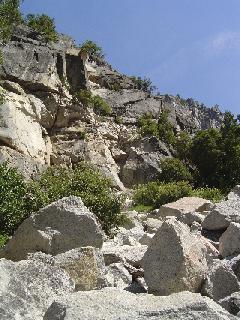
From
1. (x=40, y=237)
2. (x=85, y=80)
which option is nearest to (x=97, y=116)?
(x=85, y=80)

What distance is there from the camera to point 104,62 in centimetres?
7694

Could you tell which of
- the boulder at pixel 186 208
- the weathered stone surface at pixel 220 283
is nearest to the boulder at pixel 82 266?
the weathered stone surface at pixel 220 283

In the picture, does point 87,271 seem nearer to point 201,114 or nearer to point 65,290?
point 65,290

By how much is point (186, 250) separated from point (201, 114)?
169508mm

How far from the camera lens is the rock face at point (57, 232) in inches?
437

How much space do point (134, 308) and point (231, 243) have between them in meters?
5.90

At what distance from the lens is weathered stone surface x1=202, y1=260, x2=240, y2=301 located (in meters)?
8.45

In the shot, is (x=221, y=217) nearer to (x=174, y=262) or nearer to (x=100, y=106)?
(x=174, y=262)

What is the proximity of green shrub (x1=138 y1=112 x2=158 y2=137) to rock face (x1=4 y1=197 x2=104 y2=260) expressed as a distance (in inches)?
1706

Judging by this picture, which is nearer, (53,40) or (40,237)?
(40,237)

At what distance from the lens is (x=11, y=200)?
17.7m

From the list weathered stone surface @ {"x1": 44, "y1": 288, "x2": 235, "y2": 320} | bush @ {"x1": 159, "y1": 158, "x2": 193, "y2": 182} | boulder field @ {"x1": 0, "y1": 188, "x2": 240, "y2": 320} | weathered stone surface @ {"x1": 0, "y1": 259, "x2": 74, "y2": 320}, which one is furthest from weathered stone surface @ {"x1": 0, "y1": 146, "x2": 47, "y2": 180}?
weathered stone surface @ {"x1": 44, "y1": 288, "x2": 235, "y2": 320}

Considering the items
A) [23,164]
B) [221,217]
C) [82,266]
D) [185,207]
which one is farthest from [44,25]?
[82,266]

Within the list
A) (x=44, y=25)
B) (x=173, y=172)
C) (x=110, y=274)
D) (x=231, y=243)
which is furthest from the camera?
(x=44, y=25)
